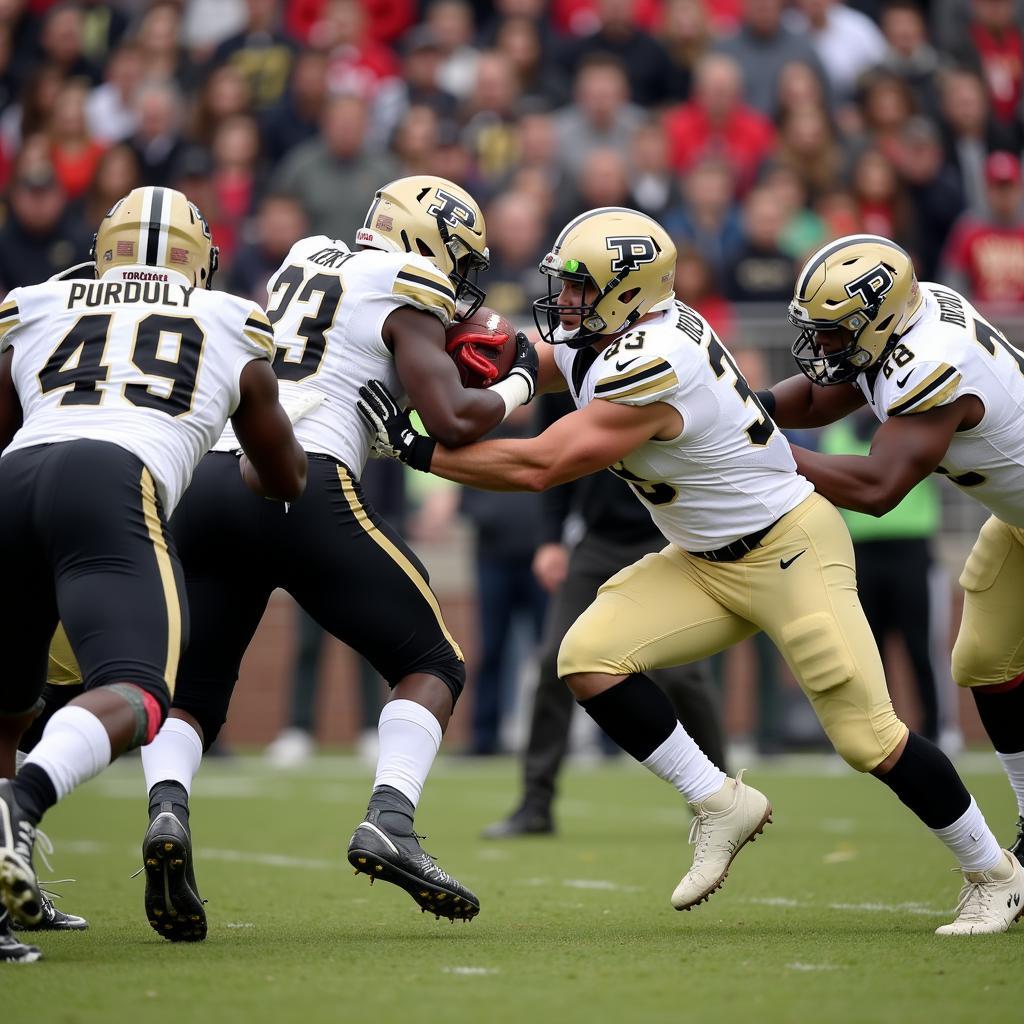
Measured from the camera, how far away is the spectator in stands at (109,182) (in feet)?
37.6

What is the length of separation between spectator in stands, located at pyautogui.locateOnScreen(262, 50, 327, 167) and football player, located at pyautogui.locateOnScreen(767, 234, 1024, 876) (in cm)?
837

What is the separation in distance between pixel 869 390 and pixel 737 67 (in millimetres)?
9246

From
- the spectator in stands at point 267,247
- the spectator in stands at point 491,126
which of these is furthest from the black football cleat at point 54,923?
the spectator in stands at point 491,126

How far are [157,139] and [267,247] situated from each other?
5.92ft

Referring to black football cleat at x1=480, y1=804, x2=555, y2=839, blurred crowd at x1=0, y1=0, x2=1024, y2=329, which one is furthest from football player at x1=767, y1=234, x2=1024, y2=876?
blurred crowd at x1=0, y1=0, x2=1024, y2=329

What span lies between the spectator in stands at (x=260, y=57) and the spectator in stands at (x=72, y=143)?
1338mm

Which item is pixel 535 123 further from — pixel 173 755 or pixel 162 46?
pixel 173 755

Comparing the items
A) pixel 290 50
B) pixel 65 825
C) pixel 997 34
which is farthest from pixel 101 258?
pixel 997 34

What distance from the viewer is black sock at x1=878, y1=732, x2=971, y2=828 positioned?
15.8ft

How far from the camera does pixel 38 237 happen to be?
11.4 metres

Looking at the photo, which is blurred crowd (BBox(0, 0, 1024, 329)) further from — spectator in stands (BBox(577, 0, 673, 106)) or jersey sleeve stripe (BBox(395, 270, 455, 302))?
jersey sleeve stripe (BBox(395, 270, 455, 302))

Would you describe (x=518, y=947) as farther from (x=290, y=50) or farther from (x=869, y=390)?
(x=290, y=50)

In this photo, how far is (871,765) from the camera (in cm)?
484

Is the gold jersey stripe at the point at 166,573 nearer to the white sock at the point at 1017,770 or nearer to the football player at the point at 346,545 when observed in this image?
the football player at the point at 346,545
